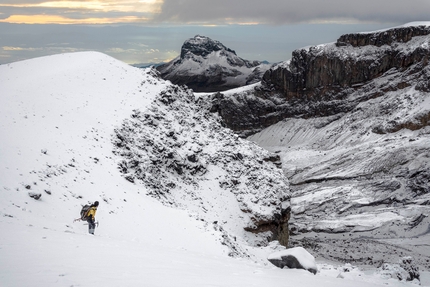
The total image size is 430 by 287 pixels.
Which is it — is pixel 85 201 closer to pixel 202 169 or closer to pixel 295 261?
pixel 295 261

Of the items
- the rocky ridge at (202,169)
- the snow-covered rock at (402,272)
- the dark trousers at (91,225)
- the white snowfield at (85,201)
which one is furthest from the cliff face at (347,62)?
the dark trousers at (91,225)

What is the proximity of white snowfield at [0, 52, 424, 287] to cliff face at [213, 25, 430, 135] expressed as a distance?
12425 cm

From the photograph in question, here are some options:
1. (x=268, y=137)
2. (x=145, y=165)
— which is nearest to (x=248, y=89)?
(x=268, y=137)

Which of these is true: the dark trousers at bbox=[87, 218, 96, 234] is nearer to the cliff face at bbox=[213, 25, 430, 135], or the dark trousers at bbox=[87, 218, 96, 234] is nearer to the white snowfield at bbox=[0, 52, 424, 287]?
the white snowfield at bbox=[0, 52, 424, 287]

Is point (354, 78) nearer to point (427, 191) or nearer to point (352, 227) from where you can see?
point (427, 191)

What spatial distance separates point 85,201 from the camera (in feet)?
81.5

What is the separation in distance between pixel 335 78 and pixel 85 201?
521 ft

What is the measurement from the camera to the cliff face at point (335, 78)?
5891 inches

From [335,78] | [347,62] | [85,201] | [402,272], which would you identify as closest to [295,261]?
[402,272]

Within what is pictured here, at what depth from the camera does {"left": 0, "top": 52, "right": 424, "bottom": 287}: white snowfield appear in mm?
11422

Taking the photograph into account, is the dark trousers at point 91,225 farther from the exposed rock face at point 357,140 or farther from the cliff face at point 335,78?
the cliff face at point 335,78

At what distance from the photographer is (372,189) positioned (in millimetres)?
101875

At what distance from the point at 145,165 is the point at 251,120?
144888mm

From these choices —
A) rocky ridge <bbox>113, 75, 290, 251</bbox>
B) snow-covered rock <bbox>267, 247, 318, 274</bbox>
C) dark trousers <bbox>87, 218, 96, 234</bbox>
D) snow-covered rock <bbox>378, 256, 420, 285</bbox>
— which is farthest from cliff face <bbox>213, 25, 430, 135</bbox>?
dark trousers <bbox>87, 218, 96, 234</bbox>
